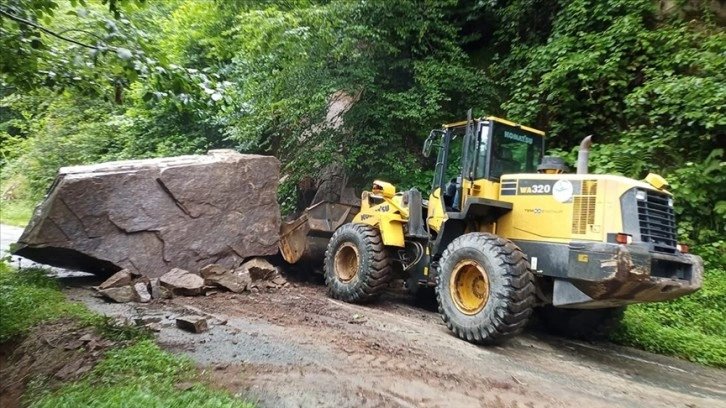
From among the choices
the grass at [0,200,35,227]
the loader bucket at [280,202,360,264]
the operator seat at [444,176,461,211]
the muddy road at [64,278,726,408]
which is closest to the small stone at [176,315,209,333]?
the muddy road at [64,278,726,408]

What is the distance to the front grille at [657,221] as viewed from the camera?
18.1 ft

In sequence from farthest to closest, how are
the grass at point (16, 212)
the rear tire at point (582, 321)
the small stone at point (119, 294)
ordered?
the grass at point (16, 212) → the small stone at point (119, 294) → the rear tire at point (582, 321)

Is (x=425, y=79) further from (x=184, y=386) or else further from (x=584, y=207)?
(x=184, y=386)

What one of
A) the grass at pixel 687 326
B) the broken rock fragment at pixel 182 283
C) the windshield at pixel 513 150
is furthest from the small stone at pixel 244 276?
the grass at pixel 687 326

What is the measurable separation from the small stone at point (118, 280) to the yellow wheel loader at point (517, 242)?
3.06 metres

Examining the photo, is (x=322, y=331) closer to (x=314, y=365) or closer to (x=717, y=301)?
(x=314, y=365)

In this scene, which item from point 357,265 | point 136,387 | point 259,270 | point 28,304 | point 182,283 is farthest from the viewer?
point 259,270

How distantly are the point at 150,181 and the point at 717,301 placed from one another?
850cm

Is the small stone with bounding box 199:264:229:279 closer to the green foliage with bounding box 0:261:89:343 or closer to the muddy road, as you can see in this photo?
the muddy road

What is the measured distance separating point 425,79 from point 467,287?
559 cm

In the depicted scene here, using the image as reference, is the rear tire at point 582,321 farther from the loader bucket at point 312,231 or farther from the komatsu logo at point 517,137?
the loader bucket at point 312,231

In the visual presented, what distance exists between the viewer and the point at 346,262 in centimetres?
845

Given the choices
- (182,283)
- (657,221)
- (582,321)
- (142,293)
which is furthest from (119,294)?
(657,221)

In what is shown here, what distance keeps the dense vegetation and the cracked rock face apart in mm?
1128
